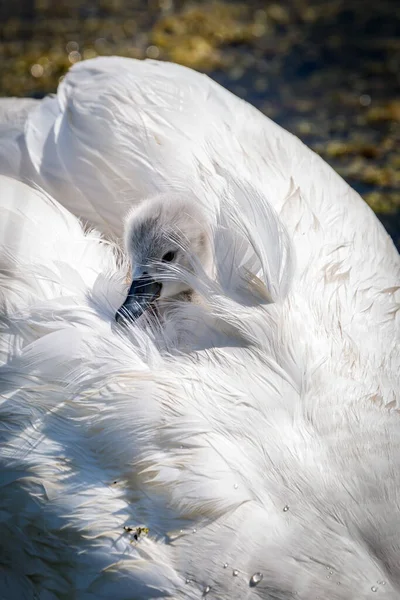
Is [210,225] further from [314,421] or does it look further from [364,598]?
[364,598]

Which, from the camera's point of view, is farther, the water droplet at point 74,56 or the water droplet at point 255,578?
the water droplet at point 74,56

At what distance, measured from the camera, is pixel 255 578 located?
5.95 feet

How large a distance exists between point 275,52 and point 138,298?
310cm

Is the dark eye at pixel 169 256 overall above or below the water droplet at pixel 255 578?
above

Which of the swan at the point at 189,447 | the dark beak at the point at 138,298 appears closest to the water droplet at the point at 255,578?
the swan at the point at 189,447

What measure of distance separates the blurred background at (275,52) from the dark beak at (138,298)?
77.1 inches

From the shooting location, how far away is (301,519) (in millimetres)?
1866

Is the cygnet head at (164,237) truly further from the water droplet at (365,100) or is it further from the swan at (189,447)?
the water droplet at (365,100)

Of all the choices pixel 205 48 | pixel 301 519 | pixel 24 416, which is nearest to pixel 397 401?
pixel 301 519

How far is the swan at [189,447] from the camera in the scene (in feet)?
6.01

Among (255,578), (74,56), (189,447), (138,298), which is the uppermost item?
(74,56)

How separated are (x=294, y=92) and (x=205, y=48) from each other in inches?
23.3

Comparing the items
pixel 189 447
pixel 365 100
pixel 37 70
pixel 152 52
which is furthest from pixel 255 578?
pixel 152 52

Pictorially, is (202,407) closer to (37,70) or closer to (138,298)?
(138,298)
